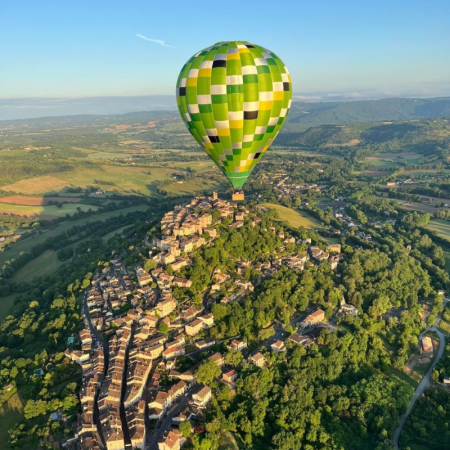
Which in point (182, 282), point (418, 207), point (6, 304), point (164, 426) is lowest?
point (6, 304)

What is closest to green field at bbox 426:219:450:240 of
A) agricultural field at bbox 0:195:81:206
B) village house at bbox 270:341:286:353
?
village house at bbox 270:341:286:353

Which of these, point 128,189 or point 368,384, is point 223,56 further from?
point 128,189

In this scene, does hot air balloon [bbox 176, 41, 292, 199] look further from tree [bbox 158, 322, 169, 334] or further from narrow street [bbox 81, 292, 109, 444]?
narrow street [bbox 81, 292, 109, 444]

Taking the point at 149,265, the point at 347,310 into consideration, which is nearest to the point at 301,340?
the point at 347,310

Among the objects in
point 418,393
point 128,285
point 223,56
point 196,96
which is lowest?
point 418,393

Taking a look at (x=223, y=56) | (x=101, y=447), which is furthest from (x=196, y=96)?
(x=101, y=447)

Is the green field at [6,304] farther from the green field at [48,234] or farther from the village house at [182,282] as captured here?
the village house at [182,282]

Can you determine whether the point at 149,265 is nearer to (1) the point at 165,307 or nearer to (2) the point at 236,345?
(1) the point at 165,307
